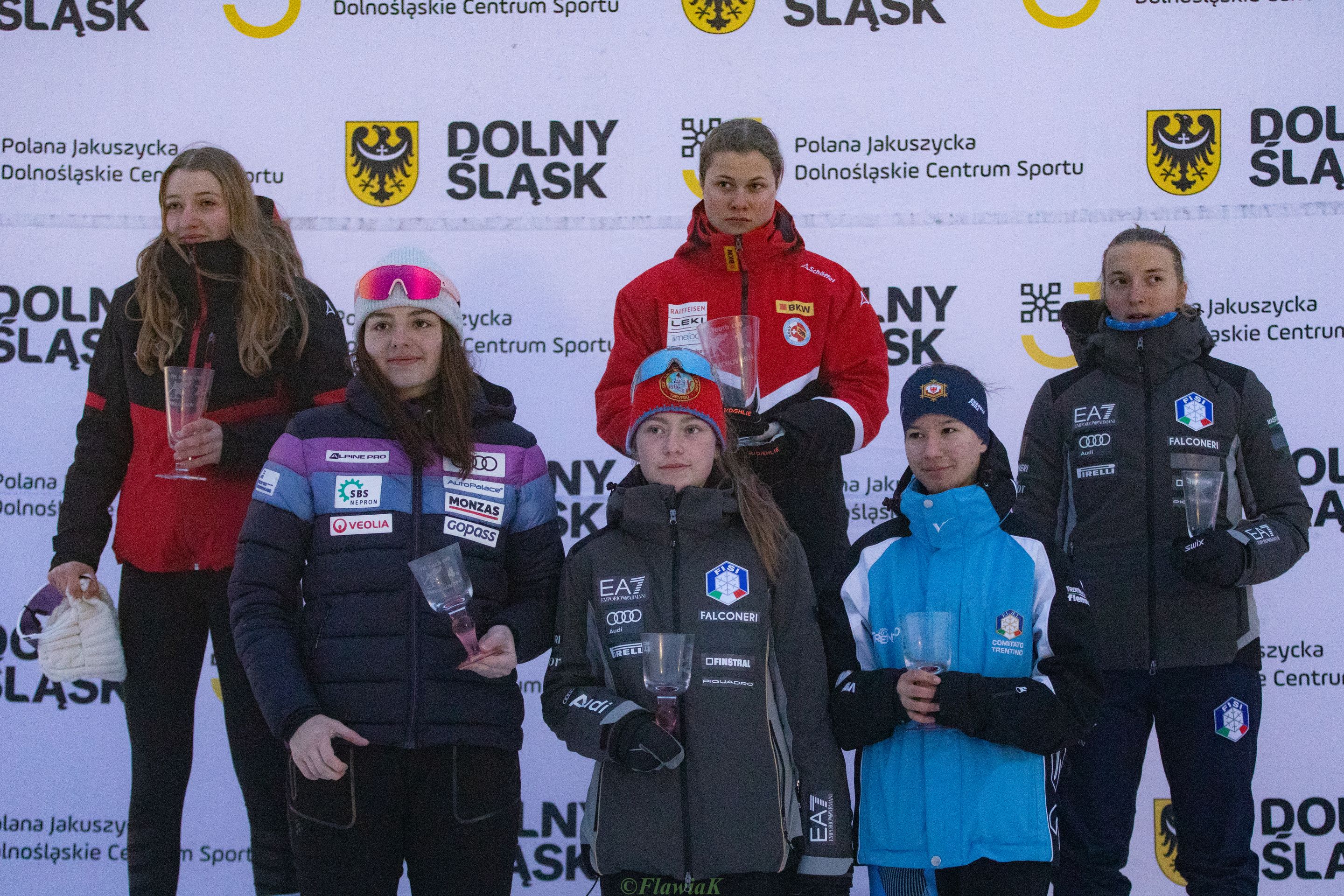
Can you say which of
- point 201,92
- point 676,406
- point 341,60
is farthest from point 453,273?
point 676,406

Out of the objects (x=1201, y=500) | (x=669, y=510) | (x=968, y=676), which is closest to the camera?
(x=968, y=676)

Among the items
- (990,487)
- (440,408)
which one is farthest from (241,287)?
(990,487)

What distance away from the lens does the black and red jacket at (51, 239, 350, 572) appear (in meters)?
2.60

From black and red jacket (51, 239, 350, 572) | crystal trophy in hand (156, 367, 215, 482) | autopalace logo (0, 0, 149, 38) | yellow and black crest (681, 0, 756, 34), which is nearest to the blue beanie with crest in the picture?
black and red jacket (51, 239, 350, 572)

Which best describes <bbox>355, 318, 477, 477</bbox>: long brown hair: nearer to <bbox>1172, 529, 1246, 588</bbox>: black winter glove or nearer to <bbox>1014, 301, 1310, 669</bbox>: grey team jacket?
<bbox>1014, 301, 1310, 669</bbox>: grey team jacket

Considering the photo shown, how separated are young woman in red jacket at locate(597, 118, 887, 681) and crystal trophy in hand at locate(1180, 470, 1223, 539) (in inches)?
27.7

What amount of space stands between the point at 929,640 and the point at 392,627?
97 centimetres

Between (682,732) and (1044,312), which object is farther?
(1044,312)

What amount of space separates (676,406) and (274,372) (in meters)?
1.02

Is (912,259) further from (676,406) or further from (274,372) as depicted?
(274,372)

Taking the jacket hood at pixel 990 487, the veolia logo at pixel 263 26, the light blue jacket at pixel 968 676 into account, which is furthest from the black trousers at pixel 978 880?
the veolia logo at pixel 263 26

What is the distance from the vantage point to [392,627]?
212 centimetres

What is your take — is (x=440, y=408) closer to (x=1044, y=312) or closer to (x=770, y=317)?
(x=770, y=317)

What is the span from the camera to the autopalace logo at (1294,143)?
12.2ft
